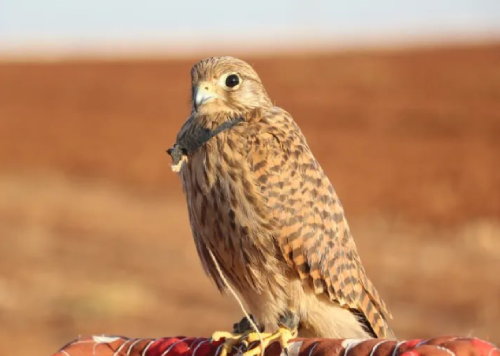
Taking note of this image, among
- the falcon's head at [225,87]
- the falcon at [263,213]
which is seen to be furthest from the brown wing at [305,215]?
the falcon's head at [225,87]

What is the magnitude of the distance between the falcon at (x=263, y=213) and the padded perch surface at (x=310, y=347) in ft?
1.05

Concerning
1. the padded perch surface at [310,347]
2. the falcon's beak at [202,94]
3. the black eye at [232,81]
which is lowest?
the padded perch surface at [310,347]

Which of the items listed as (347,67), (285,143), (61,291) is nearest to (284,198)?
(285,143)

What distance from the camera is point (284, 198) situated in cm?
345

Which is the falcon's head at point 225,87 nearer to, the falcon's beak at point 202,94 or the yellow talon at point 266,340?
the falcon's beak at point 202,94

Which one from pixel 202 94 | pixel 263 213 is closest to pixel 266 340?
pixel 263 213

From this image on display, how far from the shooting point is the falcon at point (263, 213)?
131 inches

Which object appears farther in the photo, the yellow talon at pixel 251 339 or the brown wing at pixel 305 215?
the brown wing at pixel 305 215

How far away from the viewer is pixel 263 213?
3.36m

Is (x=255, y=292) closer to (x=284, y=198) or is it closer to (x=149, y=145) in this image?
(x=284, y=198)

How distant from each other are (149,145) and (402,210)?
9515 mm

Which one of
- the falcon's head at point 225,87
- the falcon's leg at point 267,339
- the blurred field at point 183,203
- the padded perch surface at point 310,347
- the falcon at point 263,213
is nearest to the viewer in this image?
the padded perch surface at point 310,347

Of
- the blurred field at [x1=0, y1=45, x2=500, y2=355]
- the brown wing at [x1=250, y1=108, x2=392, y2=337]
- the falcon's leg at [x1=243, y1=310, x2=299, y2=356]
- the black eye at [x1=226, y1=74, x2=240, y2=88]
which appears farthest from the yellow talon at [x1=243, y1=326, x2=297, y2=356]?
the blurred field at [x1=0, y1=45, x2=500, y2=355]

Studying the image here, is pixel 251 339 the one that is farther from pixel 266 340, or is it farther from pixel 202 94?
pixel 202 94
